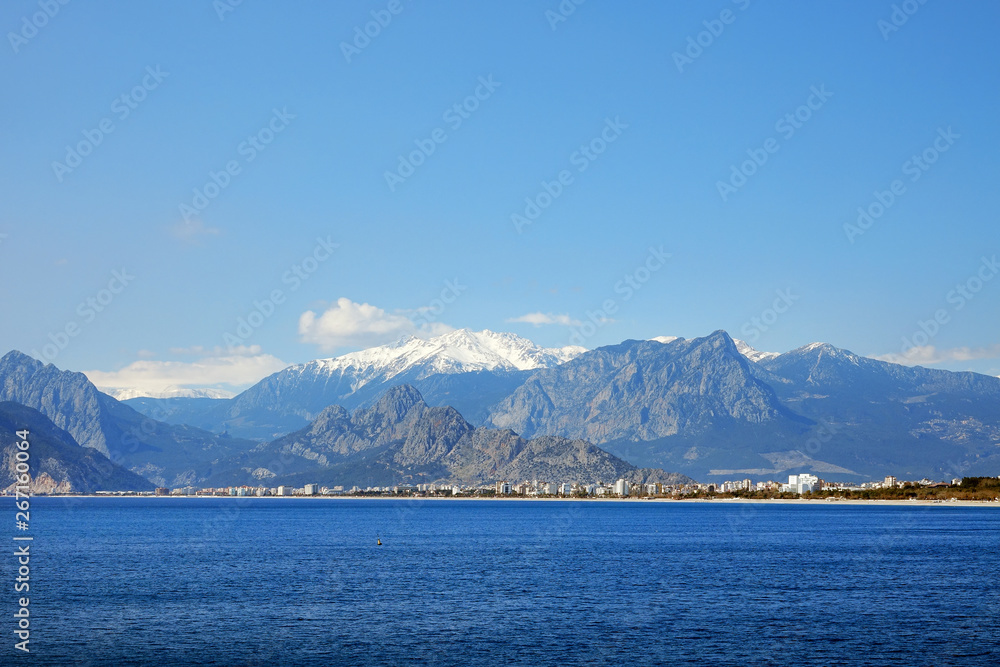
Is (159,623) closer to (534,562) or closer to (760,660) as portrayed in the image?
(760,660)

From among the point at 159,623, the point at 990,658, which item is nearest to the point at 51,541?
the point at 159,623

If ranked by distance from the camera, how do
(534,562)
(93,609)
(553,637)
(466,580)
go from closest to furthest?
(553,637)
(93,609)
(466,580)
(534,562)

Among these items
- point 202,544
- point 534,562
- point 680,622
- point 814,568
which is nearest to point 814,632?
point 680,622

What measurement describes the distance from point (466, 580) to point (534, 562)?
27.0 m

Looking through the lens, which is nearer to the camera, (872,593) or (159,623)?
(159,623)

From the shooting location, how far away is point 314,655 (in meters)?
67.3

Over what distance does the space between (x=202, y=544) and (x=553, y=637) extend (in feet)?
398

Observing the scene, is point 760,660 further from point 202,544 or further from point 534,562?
point 202,544

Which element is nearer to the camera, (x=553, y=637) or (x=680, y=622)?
(x=553, y=637)

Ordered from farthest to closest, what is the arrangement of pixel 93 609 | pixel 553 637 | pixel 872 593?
pixel 872 593, pixel 93 609, pixel 553 637

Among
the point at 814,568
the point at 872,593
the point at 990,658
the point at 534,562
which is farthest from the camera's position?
the point at 534,562

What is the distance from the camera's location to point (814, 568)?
12750cm

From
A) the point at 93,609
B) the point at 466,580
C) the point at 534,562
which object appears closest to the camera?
the point at 93,609

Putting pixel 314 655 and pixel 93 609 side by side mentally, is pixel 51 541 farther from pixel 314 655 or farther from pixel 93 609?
pixel 314 655
